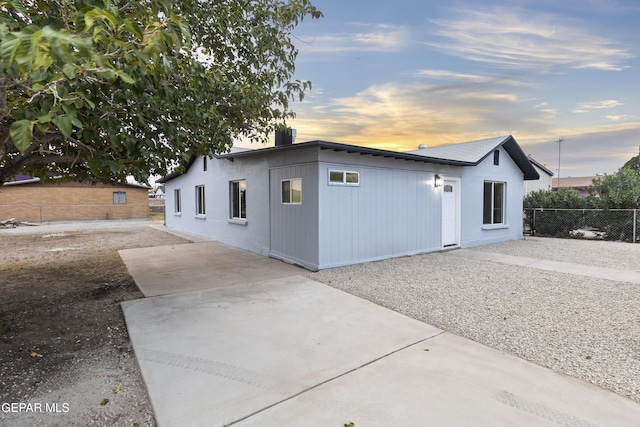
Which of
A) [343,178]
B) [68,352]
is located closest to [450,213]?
[343,178]

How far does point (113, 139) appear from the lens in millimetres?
3193

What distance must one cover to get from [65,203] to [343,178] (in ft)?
80.9

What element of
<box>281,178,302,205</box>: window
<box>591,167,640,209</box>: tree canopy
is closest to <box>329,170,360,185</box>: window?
<box>281,178,302,205</box>: window

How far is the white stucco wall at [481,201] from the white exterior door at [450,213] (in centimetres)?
32

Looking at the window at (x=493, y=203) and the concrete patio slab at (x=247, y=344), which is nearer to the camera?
the concrete patio slab at (x=247, y=344)

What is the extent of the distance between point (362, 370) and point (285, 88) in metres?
4.68

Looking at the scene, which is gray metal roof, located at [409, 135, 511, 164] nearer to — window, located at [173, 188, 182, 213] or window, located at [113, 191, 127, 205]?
window, located at [173, 188, 182, 213]

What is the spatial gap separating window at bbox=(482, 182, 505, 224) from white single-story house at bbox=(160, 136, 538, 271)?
4 centimetres

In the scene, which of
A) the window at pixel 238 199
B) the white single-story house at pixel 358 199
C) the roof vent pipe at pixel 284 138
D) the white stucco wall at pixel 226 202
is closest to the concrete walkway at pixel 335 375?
the white single-story house at pixel 358 199

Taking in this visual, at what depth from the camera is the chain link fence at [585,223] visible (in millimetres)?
11609

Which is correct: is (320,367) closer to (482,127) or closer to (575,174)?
(482,127)

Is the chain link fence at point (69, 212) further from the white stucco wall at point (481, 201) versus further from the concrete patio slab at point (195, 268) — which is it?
the white stucco wall at point (481, 201)

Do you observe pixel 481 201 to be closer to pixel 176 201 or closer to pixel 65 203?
pixel 176 201

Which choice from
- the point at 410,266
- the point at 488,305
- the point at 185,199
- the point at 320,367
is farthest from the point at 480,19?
the point at 185,199
